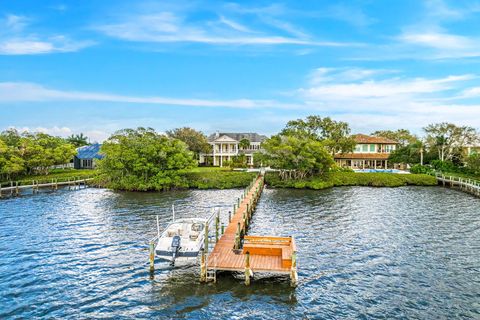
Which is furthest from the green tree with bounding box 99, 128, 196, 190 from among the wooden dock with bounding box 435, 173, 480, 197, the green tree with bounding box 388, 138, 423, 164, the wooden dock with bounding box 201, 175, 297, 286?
the green tree with bounding box 388, 138, 423, 164

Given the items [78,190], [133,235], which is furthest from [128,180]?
[133,235]

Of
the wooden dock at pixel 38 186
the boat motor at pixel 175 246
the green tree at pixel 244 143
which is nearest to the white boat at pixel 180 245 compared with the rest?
the boat motor at pixel 175 246

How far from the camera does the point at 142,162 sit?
5391 centimetres

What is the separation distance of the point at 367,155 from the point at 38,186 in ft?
204

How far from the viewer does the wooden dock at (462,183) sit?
49497mm

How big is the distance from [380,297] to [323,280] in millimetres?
Result: 2970

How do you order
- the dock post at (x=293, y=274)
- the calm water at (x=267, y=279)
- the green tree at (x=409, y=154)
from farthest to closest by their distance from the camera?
the green tree at (x=409, y=154)
the dock post at (x=293, y=274)
the calm water at (x=267, y=279)

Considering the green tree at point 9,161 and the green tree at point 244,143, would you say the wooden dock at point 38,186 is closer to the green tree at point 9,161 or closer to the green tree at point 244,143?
the green tree at point 9,161

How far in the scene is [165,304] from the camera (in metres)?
16.5

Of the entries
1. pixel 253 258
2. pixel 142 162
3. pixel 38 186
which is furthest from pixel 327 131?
pixel 253 258

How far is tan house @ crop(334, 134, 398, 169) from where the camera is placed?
76.6m

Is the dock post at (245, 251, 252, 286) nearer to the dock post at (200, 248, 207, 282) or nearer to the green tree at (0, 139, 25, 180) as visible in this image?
the dock post at (200, 248, 207, 282)

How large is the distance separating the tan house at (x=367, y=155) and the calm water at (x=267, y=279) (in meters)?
37.6

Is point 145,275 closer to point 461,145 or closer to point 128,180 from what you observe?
point 128,180
